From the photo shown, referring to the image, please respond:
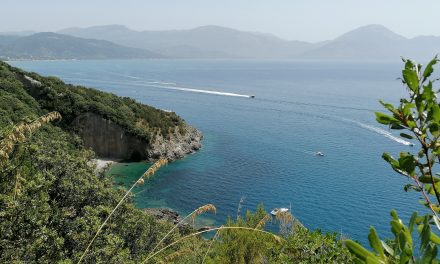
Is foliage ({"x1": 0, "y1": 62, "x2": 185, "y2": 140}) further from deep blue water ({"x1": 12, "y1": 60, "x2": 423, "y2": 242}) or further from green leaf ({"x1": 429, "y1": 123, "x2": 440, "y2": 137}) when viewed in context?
green leaf ({"x1": 429, "y1": 123, "x2": 440, "y2": 137})

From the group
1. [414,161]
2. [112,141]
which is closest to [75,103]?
[112,141]

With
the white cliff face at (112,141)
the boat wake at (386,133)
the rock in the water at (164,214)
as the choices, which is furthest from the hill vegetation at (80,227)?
the boat wake at (386,133)

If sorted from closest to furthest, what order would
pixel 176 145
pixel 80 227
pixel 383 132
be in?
pixel 80 227, pixel 176 145, pixel 383 132

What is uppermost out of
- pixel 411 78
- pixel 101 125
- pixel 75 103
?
pixel 411 78

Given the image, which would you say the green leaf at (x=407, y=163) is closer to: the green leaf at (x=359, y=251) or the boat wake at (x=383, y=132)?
the green leaf at (x=359, y=251)

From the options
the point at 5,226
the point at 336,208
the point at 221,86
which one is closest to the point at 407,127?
the point at 5,226

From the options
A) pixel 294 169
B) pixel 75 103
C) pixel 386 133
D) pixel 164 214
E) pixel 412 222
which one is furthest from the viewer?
pixel 386 133

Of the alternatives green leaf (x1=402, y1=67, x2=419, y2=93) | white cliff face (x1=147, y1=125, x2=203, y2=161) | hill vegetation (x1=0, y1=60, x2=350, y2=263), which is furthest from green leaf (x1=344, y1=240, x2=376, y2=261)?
white cliff face (x1=147, y1=125, x2=203, y2=161)

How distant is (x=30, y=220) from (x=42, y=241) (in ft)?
2.30

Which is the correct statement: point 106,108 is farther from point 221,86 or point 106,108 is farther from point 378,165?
point 221,86

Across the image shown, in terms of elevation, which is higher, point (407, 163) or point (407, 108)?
point (407, 108)

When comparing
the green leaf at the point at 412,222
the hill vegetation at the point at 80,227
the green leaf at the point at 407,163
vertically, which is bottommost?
the hill vegetation at the point at 80,227

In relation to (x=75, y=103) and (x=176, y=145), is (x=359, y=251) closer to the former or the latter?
(x=176, y=145)

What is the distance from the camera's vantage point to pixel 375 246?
2.22 m
